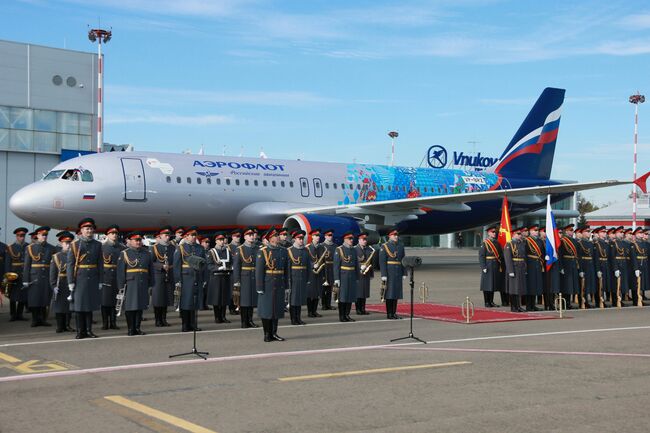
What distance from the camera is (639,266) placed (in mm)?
18891

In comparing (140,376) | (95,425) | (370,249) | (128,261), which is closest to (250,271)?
(128,261)

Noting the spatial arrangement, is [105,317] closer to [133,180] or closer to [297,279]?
[297,279]

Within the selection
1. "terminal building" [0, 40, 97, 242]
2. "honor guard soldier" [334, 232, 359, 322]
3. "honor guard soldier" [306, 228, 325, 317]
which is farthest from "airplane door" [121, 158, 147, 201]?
"terminal building" [0, 40, 97, 242]

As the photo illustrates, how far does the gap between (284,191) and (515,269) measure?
1235 centimetres

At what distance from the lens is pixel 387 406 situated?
7277 mm

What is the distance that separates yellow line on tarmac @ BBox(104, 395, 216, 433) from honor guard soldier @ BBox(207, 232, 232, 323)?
6.97 meters

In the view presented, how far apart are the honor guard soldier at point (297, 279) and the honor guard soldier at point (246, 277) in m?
0.74

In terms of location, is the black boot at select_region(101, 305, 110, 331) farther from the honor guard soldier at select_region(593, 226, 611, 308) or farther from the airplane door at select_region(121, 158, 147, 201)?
the honor guard soldier at select_region(593, 226, 611, 308)

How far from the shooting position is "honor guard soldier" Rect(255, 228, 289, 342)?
1195 cm

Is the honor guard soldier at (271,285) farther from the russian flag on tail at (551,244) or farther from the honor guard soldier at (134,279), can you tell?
the russian flag on tail at (551,244)

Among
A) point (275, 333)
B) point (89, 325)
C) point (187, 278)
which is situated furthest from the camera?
point (187, 278)

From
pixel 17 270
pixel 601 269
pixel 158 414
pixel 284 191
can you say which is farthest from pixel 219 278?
pixel 284 191

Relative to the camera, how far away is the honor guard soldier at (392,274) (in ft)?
49.3

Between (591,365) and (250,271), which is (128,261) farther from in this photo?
(591,365)
